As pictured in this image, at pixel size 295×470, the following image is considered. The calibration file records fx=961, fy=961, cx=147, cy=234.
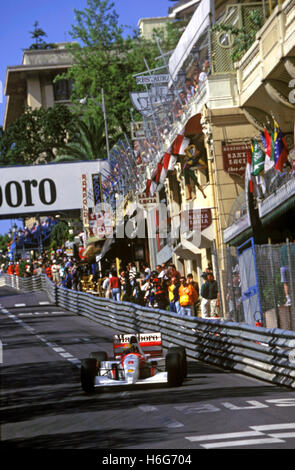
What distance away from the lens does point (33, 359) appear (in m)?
21.3

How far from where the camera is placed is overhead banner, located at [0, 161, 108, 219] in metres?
66.6

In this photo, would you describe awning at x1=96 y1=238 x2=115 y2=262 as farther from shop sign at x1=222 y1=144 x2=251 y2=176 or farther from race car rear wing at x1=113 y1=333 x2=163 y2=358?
race car rear wing at x1=113 y1=333 x2=163 y2=358

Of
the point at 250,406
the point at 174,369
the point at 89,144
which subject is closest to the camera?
the point at 250,406

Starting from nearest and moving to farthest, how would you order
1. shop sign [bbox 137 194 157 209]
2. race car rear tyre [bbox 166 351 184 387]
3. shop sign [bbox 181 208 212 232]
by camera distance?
1. race car rear tyre [bbox 166 351 184 387]
2. shop sign [bbox 181 208 212 232]
3. shop sign [bbox 137 194 157 209]

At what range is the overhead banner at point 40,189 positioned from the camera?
66625 mm

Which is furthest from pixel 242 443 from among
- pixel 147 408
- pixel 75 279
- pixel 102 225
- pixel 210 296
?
pixel 102 225

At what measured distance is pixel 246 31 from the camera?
29.0 meters

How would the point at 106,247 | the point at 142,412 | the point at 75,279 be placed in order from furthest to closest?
the point at 106,247, the point at 75,279, the point at 142,412

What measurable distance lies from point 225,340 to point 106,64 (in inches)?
2325

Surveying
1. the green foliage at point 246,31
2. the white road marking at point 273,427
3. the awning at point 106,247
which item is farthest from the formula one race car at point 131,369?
the awning at point 106,247

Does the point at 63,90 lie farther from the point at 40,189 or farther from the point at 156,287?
the point at 156,287

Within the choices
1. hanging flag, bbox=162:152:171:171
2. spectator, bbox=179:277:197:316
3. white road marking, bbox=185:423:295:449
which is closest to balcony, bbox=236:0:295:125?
spectator, bbox=179:277:197:316

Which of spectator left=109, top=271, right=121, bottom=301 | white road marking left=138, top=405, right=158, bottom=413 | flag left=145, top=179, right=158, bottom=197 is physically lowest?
white road marking left=138, top=405, right=158, bottom=413

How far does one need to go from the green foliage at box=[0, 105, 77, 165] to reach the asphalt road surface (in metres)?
66.4
